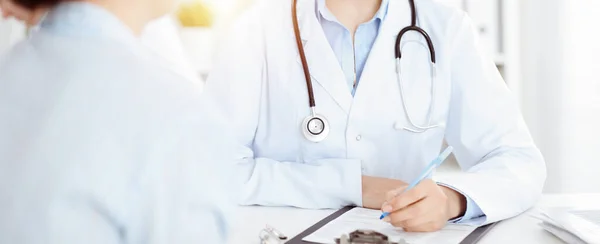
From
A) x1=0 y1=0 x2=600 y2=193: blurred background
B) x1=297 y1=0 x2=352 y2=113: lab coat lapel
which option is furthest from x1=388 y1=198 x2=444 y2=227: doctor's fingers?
x1=0 y1=0 x2=600 y2=193: blurred background

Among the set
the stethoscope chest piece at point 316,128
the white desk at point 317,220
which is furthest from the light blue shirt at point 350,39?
A: the white desk at point 317,220

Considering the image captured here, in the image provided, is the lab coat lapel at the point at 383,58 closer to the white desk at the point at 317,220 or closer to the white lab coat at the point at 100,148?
the white desk at the point at 317,220

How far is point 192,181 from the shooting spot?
26.1 inches

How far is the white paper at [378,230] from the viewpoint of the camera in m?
1.06

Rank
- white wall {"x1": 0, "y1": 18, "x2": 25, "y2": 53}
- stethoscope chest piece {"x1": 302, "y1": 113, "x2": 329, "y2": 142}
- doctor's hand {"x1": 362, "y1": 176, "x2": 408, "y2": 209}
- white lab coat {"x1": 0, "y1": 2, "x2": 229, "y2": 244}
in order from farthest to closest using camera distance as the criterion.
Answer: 1. white wall {"x1": 0, "y1": 18, "x2": 25, "y2": 53}
2. stethoscope chest piece {"x1": 302, "y1": 113, "x2": 329, "y2": 142}
3. doctor's hand {"x1": 362, "y1": 176, "x2": 408, "y2": 209}
4. white lab coat {"x1": 0, "y1": 2, "x2": 229, "y2": 244}

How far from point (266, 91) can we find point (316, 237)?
1.74 feet

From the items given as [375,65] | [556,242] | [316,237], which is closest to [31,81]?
[316,237]

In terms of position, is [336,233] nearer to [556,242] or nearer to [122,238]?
[556,242]

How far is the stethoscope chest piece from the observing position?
1.42 metres

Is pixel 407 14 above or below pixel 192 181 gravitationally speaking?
above

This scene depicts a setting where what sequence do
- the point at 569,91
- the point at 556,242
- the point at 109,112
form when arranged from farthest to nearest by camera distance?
the point at 569,91
the point at 556,242
the point at 109,112

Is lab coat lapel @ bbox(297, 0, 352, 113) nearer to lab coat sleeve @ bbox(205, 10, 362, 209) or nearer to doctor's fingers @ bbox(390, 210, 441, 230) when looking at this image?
lab coat sleeve @ bbox(205, 10, 362, 209)

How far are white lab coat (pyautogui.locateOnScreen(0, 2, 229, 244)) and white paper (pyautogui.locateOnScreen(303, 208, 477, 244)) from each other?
408mm

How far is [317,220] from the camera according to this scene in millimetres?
1218
